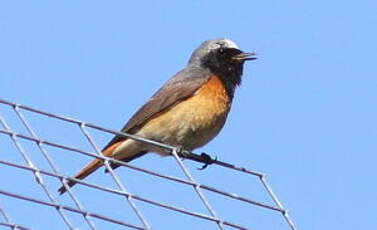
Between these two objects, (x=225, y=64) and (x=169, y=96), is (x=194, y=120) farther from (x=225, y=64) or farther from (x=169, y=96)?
(x=225, y=64)

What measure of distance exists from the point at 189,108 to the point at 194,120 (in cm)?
16

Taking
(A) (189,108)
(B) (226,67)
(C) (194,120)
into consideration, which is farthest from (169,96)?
(B) (226,67)

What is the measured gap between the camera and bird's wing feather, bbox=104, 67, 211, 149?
9.38 metres

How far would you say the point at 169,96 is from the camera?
9508mm

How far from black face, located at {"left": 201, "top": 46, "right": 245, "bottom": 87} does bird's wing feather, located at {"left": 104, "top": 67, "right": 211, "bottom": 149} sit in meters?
0.14

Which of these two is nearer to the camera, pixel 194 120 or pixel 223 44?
pixel 194 120

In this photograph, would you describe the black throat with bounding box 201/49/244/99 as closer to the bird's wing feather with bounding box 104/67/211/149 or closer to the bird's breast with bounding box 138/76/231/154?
the bird's wing feather with bounding box 104/67/211/149

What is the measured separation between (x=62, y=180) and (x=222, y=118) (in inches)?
203

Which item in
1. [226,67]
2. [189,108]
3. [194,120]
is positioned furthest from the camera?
[226,67]

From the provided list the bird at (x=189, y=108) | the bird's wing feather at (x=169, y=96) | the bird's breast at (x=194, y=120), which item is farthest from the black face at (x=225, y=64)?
the bird's breast at (x=194, y=120)

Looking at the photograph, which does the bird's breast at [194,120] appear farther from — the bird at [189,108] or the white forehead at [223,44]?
the white forehead at [223,44]

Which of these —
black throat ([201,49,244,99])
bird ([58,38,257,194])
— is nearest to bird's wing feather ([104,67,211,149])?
bird ([58,38,257,194])

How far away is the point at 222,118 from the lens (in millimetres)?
9195

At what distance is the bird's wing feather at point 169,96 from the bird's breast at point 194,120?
6 cm
